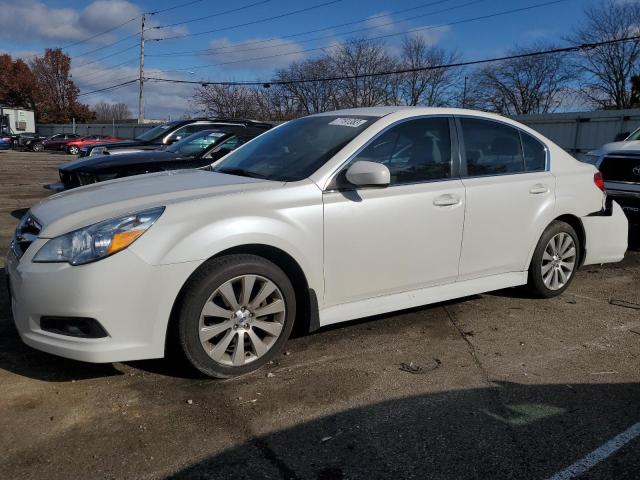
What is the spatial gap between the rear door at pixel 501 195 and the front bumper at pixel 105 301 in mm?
2295

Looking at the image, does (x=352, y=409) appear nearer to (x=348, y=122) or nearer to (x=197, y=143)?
(x=348, y=122)

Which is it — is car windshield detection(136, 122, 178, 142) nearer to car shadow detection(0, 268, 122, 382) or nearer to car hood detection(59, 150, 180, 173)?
car hood detection(59, 150, 180, 173)

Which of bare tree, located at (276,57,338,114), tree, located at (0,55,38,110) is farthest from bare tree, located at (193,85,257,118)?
tree, located at (0,55,38,110)

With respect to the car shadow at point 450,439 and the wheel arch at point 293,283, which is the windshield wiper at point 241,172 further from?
the car shadow at point 450,439

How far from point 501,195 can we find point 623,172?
13.7 feet

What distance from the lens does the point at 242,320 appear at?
3459 mm

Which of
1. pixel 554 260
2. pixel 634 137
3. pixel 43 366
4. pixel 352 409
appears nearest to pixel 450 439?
pixel 352 409

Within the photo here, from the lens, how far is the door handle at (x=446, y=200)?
4184 mm

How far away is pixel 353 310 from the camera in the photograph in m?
3.89

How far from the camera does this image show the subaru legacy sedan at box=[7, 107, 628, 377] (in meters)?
3.12

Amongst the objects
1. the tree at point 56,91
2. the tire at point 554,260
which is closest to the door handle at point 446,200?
the tire at point 554,260

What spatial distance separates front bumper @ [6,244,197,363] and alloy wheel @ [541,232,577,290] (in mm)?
3291

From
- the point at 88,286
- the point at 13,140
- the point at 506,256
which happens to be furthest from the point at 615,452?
the point at 13,140

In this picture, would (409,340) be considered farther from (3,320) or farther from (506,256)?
(3,320)
